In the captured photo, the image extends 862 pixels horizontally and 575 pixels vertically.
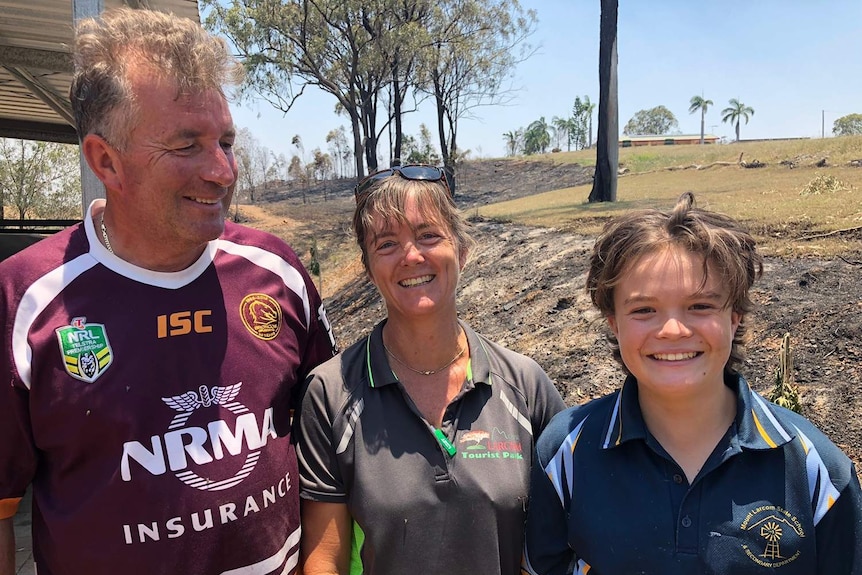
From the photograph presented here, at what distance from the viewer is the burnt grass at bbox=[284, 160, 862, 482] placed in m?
4.78

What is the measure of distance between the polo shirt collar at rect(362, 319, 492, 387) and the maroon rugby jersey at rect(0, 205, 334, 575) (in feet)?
1.00

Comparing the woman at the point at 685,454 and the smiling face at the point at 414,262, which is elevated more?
the smiling face at the point at 414,262

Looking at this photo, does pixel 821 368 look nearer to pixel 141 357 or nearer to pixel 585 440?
pixel 585 440

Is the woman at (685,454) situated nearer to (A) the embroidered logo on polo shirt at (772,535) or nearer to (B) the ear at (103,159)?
(A) the embroidered logo on polo shirt at (772,535)

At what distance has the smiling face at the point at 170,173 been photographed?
70.0 inches

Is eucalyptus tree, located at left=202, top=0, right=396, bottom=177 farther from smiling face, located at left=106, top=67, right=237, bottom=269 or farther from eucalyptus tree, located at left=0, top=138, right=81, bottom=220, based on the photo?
smiling face, located at left=106, top=67, right=237, bottom=269

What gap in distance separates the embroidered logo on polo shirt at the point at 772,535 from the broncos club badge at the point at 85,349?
1.70 meters

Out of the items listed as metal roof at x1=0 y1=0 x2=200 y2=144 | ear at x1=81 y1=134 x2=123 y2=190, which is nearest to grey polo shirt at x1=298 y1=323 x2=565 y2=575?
ear at x1=81 y1=134 x2=123 y2=190

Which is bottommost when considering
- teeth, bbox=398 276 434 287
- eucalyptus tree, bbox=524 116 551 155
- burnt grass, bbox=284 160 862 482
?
burnt grass, bbox=284 160 862 482

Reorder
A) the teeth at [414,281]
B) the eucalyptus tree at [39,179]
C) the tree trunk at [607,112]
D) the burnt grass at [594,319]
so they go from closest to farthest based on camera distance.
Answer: the teeth at [414,281], the burnt grass at [594,319], the tree trunk at [607,112], the eucalyptus tree at [39,179]

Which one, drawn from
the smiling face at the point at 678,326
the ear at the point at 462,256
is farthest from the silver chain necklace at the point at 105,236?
the smiling face at the point at 678,326

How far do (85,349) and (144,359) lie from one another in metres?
0.15

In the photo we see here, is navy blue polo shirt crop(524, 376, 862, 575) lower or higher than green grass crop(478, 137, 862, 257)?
lower

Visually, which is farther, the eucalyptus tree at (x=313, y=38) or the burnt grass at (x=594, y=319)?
the eucalyptus tree at (x=313, y=38)
